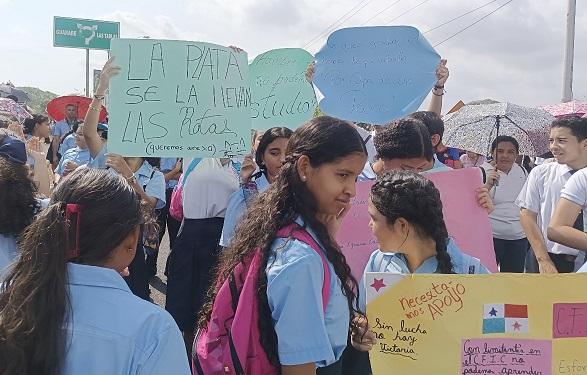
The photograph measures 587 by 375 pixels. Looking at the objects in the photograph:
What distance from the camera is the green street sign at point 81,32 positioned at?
72.9ft

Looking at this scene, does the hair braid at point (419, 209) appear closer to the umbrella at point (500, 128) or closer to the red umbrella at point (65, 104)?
the umbrella at point (500, 128)

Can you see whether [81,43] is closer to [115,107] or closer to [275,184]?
[115,107]

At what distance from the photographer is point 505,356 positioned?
6.17 ft

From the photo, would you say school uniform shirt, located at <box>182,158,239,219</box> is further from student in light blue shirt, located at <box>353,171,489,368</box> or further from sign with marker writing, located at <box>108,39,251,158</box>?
student in light blue shirt, located at <box>353,171,489,368</box>

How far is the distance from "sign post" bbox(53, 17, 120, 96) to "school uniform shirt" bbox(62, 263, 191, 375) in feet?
75.1

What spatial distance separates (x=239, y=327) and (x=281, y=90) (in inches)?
111

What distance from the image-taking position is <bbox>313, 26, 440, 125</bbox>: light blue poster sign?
12.4 ft

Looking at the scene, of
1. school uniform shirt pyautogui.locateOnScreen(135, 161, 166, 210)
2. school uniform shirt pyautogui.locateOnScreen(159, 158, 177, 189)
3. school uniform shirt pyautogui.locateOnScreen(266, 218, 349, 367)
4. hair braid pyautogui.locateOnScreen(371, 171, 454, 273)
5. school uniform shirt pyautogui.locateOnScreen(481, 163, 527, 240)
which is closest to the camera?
school uniform shirt pyautogui.locateOnScreen(266, 218, 349, 367)

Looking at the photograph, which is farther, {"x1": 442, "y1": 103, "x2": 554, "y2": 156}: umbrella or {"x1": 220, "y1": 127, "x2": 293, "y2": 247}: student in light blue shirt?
{"x1": 442, "y1": 103, "x2": 554, "y2": 156}: umbrella

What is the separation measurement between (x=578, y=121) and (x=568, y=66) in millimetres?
11772

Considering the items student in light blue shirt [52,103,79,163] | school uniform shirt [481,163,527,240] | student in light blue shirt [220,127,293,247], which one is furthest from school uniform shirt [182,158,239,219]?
student in light blue shirt [52,103,79,163]

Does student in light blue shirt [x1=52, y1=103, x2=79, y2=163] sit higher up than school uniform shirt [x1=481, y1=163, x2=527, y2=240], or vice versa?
student in light blue shirt [x1=52, y1=103, x2=79, y2=163]

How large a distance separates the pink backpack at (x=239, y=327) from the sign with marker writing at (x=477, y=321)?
40 cm

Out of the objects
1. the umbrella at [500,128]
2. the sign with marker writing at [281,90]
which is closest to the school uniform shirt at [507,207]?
the umbrella at [500,128]
